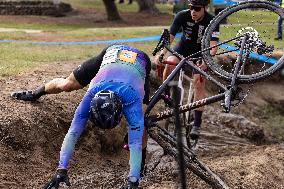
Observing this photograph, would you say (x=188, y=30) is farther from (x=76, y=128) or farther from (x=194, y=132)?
(x=76, y=128)

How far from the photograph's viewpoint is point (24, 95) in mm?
8391

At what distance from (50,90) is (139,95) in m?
2.33

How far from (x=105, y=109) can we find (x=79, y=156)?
3114 mm

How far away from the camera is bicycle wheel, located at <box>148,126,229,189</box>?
7004mm

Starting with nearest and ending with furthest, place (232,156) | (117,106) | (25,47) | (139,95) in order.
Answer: (117,106) < (139,95) < (232,156) < (25,47)

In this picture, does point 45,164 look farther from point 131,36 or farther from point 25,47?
point 131,36

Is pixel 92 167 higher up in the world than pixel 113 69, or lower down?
lower down

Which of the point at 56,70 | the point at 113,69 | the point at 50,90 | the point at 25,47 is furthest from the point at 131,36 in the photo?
the point at 113,69

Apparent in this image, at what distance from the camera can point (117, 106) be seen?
5480 mm

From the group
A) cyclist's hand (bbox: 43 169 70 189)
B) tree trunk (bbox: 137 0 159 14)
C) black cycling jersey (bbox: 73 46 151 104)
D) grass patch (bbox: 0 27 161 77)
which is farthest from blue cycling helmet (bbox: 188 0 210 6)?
tree trunk (bbox: 137 0 159 14)

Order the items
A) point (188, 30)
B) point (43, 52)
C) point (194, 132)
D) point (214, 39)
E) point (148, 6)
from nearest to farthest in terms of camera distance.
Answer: point (214, 39) < point (194, 132) < point (188, 30) < point (43, 52) < point (148, 6)

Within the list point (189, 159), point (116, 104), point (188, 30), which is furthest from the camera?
point (188, 30)

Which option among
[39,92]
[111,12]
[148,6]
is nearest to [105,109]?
[39,92]

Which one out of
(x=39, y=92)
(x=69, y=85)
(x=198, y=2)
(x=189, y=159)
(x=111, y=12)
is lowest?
(x=111, y=12)
